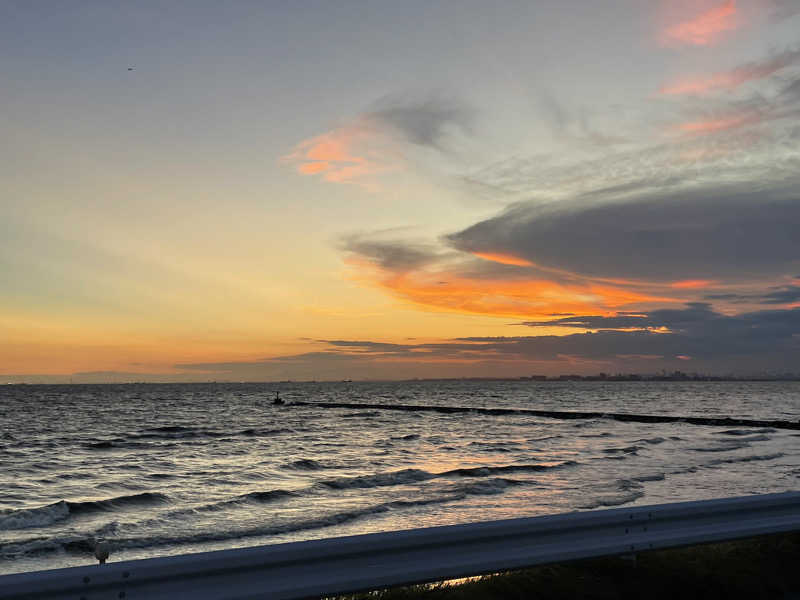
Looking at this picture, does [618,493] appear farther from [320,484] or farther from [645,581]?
[645,581]

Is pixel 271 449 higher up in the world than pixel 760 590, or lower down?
lower down

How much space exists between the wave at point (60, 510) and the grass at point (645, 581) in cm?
1271

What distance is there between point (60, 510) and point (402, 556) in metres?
14.5

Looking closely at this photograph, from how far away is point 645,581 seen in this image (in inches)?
218

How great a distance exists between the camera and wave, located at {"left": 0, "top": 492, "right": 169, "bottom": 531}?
14.6 m

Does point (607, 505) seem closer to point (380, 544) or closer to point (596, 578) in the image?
point (596, 578)

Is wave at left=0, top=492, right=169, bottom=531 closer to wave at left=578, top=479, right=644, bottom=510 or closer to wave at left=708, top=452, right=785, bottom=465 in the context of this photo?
wave at left=578, top=479, right=644, bottom=510

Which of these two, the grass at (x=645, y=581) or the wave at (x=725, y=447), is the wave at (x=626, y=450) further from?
the grass at (x=645, y=581)

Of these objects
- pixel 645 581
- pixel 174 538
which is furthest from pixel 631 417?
pixel 645 581

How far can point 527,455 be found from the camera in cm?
2802

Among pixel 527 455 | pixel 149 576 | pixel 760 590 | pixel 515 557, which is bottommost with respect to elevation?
pixel 527 455

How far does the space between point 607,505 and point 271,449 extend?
827 inches

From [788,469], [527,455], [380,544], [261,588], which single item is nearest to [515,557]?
[380,544]

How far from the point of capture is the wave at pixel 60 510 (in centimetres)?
1463
